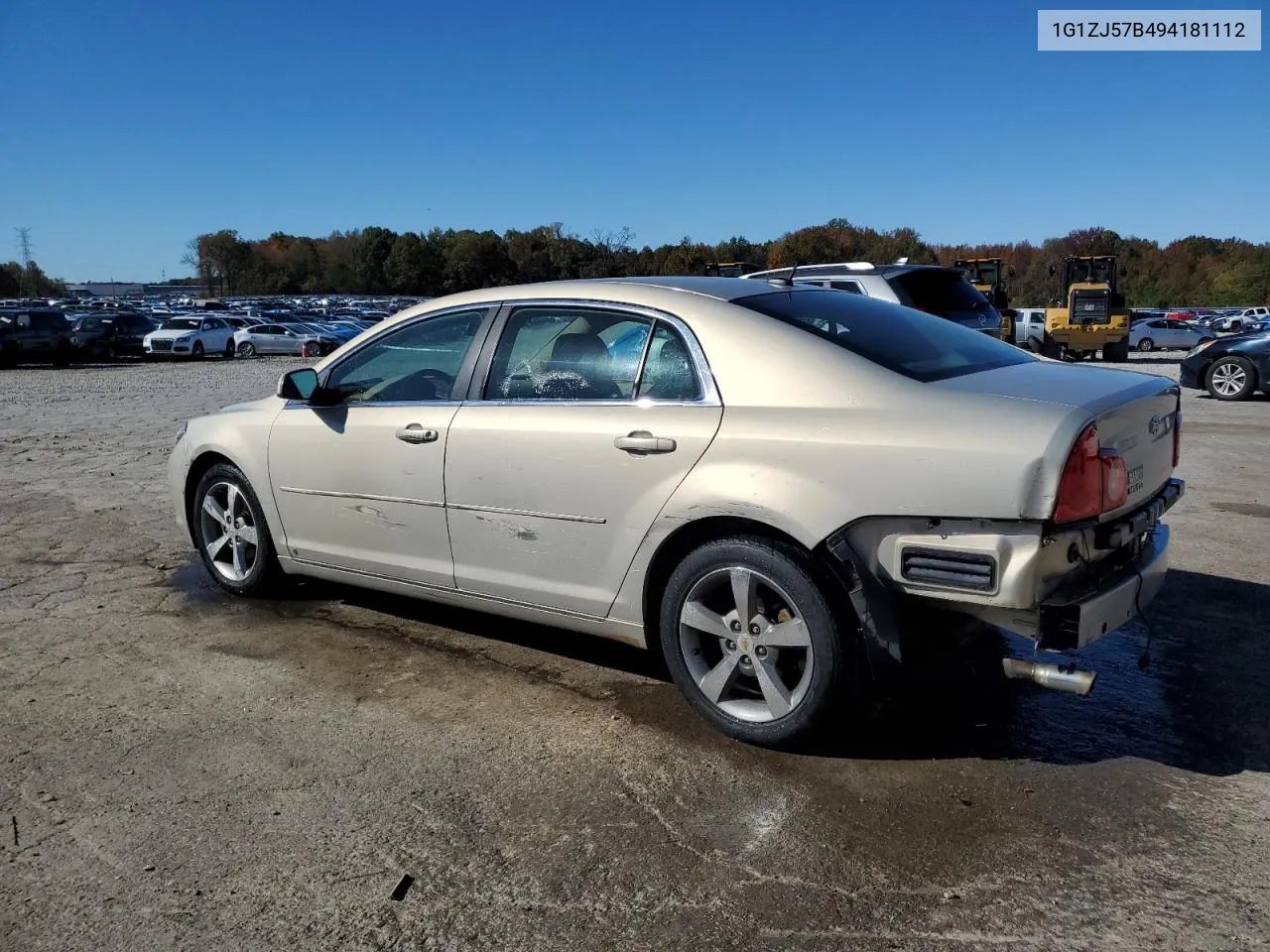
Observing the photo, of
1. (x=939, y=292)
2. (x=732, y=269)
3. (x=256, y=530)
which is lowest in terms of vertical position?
(x=256, y=530)

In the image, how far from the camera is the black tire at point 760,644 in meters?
3.28

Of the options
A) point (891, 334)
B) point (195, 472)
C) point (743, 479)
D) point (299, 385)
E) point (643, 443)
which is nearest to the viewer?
point (743, 479)

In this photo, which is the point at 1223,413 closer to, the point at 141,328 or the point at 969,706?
the point at 969,706

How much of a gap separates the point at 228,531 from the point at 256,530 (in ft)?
0.93

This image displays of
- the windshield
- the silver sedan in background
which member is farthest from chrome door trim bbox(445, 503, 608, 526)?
the silver sedan in background

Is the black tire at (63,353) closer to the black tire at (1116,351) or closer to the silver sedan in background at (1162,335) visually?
the black tire at (1116,351)

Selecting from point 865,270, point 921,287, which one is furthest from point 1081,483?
point 921,287

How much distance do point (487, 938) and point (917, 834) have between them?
128 cm

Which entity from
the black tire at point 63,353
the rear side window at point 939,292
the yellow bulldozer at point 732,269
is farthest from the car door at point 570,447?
the black tire at point 63,353

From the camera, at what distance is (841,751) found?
11.5 ft

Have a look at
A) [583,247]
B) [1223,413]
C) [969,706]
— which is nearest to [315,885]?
[969,706]

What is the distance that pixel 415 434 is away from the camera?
4348 mm

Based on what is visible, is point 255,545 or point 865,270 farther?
point 865,270

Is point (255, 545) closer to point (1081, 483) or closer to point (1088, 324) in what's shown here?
point (1081, 483)
